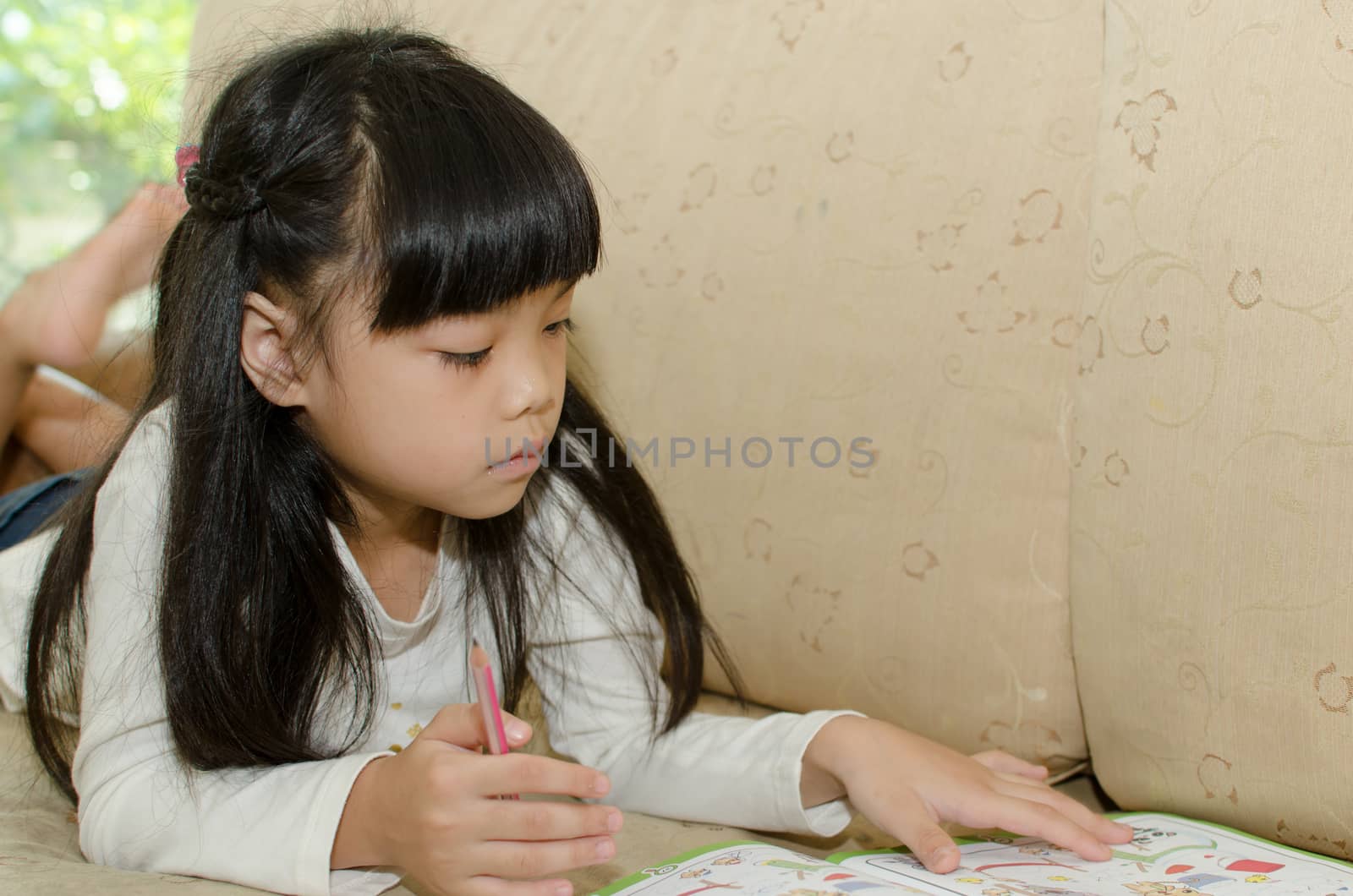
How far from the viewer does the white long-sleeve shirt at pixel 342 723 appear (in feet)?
2.09

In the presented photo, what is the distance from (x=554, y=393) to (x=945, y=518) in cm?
28

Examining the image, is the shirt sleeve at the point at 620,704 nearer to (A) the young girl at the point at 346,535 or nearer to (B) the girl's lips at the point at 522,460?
(A) the young girl at the point at 346,535

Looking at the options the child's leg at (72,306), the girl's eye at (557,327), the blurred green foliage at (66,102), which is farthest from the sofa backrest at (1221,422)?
the blurred green foliage at (66,102)

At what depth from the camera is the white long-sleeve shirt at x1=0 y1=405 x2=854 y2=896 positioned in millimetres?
637

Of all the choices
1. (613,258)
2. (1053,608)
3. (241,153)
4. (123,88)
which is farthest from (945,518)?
(123,88)

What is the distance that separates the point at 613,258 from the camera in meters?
0.92

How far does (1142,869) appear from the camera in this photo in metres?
0.62

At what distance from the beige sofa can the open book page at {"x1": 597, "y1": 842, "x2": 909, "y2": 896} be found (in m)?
0.09

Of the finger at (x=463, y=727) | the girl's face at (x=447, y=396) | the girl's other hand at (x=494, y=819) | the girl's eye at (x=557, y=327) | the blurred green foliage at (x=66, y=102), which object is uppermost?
the blurred green foliage at (x=66, y=102)

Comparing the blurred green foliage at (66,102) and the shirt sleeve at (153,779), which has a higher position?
the blurred green foliage at (66,102)

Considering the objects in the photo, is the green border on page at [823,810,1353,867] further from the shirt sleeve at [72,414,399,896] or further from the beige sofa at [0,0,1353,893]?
the shirt sleeve at [72,414,399,896]

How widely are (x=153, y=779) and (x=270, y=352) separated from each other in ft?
0.82

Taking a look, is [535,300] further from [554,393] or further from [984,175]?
[984,175]

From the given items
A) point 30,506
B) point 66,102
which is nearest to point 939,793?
point 30,506
